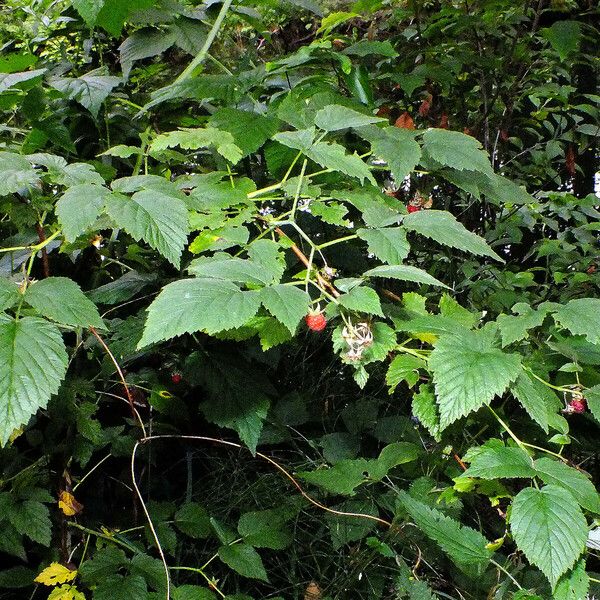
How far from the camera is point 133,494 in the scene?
1.00 meters

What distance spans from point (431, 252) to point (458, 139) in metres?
0.65

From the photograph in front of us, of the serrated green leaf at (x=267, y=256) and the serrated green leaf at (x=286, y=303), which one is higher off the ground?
the serrated green leaf at (x=286, y=303)

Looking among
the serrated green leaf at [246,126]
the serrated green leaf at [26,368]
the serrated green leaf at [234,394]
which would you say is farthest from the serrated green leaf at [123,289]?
the serrated green leaf at [26,368]

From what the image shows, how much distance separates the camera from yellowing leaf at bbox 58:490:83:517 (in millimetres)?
880

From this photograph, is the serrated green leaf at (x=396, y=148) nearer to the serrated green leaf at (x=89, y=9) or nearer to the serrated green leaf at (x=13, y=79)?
the serrated green leaf at (x=89, y=9)

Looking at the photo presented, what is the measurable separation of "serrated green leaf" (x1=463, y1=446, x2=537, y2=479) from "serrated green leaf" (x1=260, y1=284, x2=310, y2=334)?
9.3 inches

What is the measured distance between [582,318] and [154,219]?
1.62ft

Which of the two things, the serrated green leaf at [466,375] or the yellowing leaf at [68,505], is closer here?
the serrated green leaf at [466,375]

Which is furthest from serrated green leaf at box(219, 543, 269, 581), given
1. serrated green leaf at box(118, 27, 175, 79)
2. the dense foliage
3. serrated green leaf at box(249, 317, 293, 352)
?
serrated green leaf at box(118, 27, 175, 79)

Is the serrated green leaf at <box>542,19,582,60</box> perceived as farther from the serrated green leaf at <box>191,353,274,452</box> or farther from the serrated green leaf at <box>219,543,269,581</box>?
the serrated green leaf at <box>219,543,269,581</box>

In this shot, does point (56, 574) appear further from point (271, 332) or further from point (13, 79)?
point (13, 79)

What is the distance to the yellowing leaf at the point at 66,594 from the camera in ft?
2.75

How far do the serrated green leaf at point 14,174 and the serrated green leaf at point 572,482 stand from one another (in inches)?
24.8

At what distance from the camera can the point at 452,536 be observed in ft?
2.34
